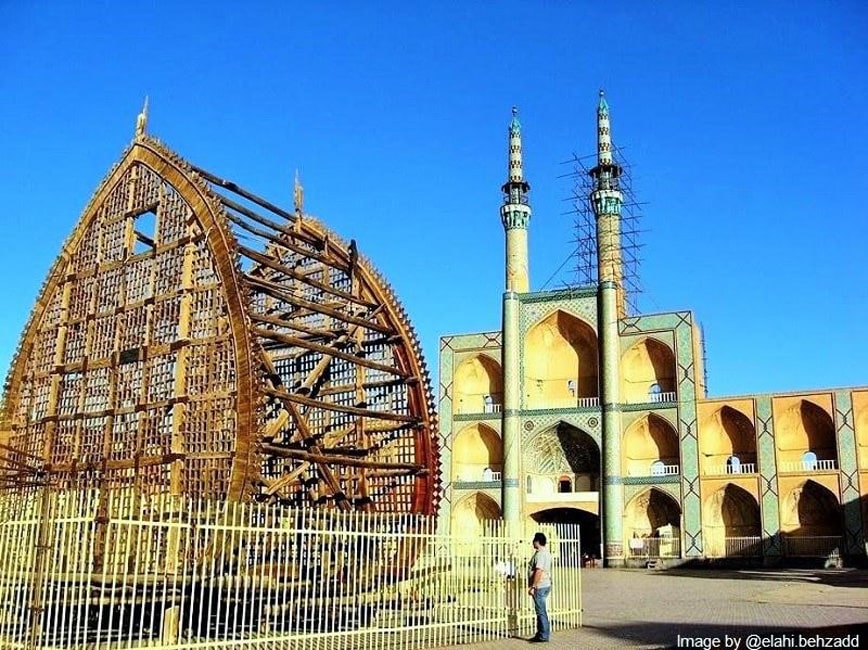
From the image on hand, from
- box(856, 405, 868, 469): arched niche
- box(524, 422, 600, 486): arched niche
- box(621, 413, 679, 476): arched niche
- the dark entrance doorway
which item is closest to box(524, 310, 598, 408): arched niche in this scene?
box(524, 422, 600, 486): arched niche

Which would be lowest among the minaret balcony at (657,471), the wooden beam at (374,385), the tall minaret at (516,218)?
the minaret balcony at (657,471)

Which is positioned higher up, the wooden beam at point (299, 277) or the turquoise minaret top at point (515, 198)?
the turquoise minaret top at point (515, 198)

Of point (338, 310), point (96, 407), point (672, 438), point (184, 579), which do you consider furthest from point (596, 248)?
point (184, 579)

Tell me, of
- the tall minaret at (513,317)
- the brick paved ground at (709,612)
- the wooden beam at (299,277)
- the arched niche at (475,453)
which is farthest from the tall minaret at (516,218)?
the wooden beam at (299,277)

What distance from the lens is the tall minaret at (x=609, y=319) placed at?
118 ft

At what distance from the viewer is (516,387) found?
3925cm

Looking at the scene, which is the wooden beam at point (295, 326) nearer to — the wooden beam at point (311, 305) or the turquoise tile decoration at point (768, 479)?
the wooden beam at point (311, 305)

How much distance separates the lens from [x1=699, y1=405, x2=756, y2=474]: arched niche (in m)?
35.9

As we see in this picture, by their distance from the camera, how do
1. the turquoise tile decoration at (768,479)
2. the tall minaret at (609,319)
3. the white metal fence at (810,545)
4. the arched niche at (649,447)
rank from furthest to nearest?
the arched niche at (649,447)
the tall minaret at (609,319)
the turquoise tile decoration at (768,479)
the white metal fence at (810,545)

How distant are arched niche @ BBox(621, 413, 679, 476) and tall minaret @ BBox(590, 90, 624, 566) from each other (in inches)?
28.8

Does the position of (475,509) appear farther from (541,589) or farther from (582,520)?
(541,589)

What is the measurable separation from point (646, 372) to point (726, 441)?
4250 mm

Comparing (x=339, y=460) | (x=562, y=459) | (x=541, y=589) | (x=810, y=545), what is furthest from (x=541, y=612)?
(x=562, y=459)

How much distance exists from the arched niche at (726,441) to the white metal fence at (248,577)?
24.7m
